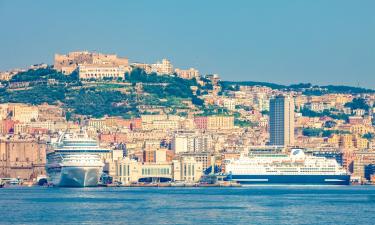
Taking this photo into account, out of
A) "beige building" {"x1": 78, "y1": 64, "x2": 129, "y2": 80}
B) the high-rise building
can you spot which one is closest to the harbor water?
the high-rise building

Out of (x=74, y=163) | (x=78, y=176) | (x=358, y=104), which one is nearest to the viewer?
(x=78, y=176)

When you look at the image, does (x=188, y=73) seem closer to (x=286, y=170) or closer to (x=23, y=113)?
(x=23, y=113)

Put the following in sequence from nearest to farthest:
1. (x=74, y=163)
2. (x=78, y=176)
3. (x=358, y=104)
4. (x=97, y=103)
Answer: (x=78, y=176) → (x=74, y=163) → (x=97, y=103) → (x=358, y=104)

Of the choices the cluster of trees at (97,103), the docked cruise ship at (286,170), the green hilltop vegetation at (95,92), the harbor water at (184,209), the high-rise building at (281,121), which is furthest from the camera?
the green hilltop vegetation at (95,92)

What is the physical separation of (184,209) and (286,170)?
155 feet

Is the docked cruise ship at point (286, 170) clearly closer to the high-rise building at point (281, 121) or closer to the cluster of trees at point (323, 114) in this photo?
the high-rise building at point (281, 121)

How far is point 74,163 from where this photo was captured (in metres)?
98.7

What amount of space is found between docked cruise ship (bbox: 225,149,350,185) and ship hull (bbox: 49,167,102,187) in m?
16.9

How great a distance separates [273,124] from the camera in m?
149

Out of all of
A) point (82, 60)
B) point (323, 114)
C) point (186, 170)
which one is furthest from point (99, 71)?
point (186, 170)

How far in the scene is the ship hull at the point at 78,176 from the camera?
9731cm

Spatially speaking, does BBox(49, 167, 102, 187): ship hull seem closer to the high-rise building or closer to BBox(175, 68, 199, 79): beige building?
the high-rise building

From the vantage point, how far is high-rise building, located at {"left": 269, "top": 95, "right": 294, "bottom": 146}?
146m

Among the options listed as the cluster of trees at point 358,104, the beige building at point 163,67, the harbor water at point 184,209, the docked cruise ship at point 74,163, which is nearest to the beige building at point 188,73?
the beige building at point 163,67
